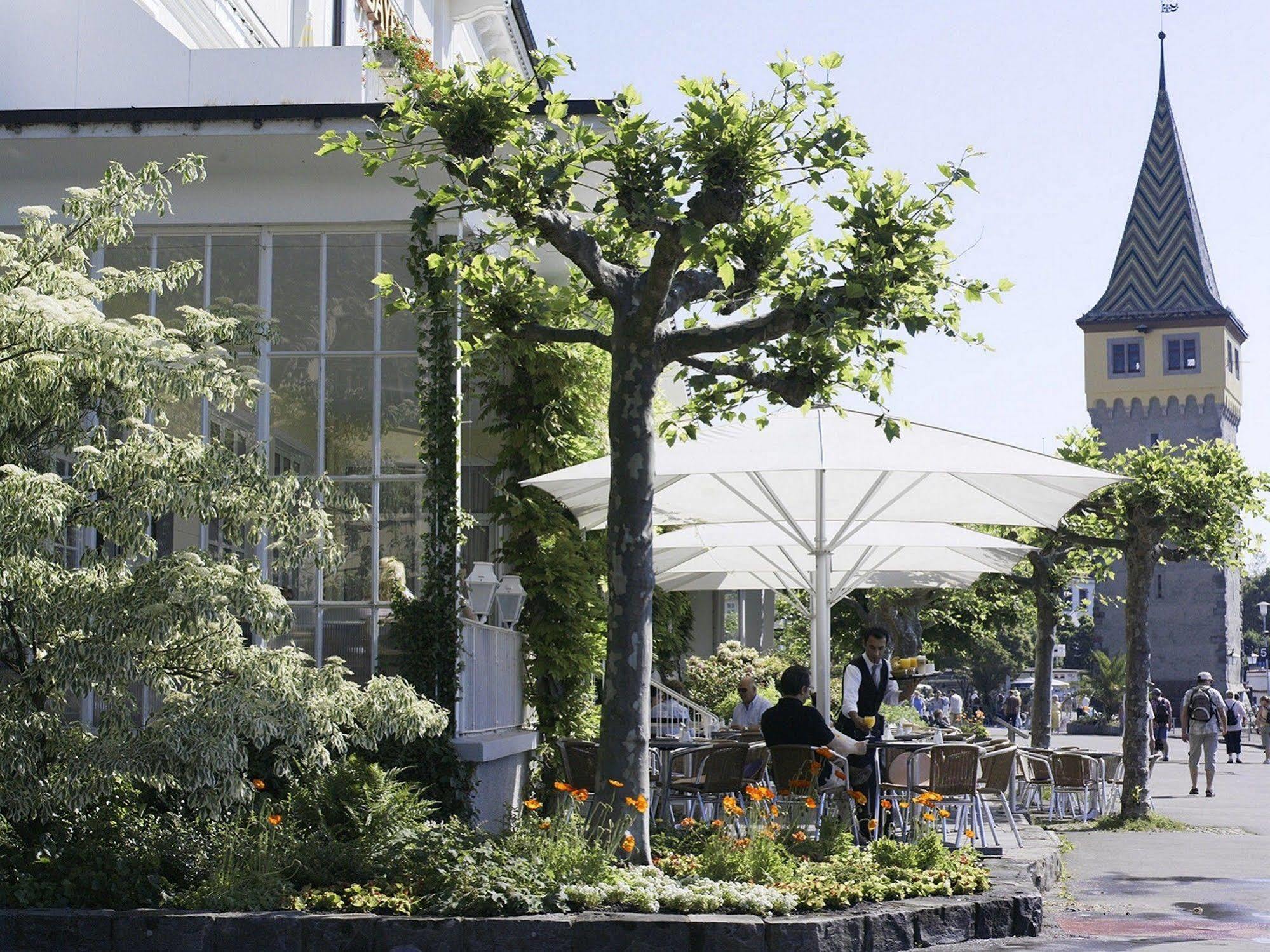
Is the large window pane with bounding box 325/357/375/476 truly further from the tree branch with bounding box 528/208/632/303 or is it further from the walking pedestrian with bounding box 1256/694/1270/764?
the walking pedestrian with bounding box 1256/694/1270/764

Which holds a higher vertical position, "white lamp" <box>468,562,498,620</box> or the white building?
the white building

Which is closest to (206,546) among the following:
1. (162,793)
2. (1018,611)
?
(162,793)

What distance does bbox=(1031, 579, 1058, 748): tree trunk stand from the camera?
75.6ft

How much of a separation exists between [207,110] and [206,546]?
10.9 feet

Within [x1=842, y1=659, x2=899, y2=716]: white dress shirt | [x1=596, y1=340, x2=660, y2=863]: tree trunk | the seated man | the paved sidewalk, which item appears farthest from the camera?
[x1=842, y1=659, x2=899, y2=716]: white dress shirt

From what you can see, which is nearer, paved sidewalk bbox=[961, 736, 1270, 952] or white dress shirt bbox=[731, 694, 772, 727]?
paved sidewalk bbox=[961, 736, 1270, 952]

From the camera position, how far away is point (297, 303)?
11695 millimetres

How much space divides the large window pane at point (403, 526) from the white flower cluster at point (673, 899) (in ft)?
13.7

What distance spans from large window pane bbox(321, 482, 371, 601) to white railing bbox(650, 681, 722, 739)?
6448mm

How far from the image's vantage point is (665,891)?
7730mm

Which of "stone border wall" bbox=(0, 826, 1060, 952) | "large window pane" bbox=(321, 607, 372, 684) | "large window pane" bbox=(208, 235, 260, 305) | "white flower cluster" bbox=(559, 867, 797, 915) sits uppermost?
"large window pane" bbox=(208, 235, 260, 305)

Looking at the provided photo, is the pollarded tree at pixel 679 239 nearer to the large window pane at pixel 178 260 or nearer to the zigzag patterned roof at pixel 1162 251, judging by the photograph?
the large window pane at pixel 178 260

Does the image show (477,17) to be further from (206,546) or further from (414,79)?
(414,79)

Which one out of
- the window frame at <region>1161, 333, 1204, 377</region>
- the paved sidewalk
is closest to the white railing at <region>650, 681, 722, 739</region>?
the paved sidewalk
